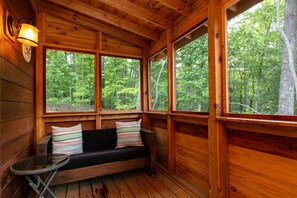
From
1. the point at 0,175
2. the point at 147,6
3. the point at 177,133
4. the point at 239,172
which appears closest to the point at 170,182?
the point at 177,133

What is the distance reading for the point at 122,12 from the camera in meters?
2.82

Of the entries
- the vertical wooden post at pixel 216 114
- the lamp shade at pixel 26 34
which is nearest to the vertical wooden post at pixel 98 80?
the lamp shade at pixel 26 34

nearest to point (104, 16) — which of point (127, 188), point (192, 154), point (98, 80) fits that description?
point (98, 80)

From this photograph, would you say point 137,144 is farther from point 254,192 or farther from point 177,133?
point 254,192

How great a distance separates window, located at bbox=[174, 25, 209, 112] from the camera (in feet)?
7.08

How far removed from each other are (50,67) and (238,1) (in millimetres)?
2846

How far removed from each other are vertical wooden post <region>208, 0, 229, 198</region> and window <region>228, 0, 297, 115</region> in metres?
0.11

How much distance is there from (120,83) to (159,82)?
0.79 m

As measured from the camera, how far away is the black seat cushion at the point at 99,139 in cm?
281

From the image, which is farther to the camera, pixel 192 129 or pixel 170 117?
pixel 170 117

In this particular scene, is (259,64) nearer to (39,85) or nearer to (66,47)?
(66,47)

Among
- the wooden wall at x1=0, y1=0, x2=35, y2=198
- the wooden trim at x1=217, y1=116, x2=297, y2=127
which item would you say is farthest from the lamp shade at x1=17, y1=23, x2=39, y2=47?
the wooden trim at x1=217, y1=116, x2=297, y2=127

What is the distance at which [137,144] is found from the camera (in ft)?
9.23

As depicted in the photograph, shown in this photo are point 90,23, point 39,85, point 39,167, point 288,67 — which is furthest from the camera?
point 90,23
